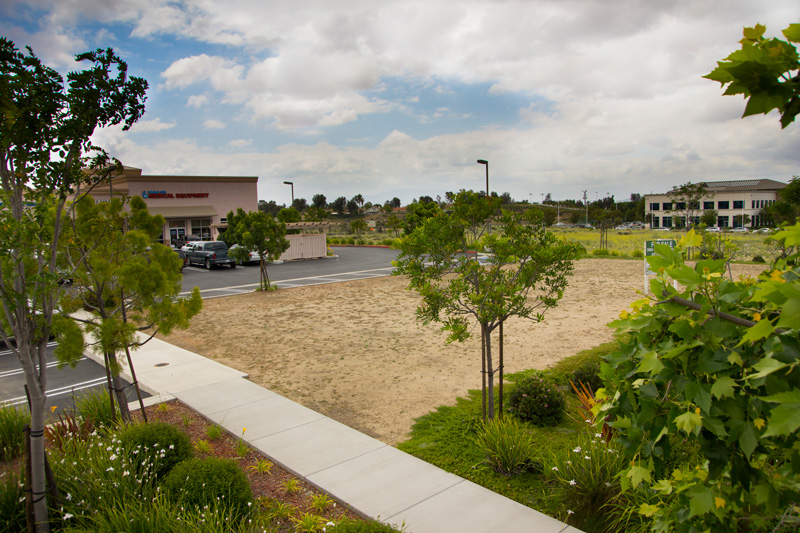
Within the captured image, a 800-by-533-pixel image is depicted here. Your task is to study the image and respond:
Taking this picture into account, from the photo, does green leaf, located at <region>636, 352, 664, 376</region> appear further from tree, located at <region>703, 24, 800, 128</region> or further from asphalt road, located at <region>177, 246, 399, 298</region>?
asphalt road, located at <region>177, 246, 399, 298</region>

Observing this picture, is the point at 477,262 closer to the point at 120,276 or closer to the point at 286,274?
the point at 120,276

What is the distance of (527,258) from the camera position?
6848mm

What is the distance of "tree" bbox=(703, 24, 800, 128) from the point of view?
58.4 inches

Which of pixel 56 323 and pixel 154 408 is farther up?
pixel 56 323

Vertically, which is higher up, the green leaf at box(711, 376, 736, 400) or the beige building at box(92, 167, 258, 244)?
the beige building at box(92, 167, 258, 244)

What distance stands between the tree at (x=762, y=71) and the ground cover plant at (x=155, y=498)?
3.83 meters

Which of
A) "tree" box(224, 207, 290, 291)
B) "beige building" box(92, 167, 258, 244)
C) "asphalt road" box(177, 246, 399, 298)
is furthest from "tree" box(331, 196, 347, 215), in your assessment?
"tree" box(224, 207, 290, 291)

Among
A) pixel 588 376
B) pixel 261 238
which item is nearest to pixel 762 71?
pixel 588 376

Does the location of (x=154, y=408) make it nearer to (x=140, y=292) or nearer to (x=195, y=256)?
(x=140, y=292)

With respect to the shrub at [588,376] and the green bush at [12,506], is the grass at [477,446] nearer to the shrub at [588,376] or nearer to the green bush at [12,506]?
the shrub at [588,376]

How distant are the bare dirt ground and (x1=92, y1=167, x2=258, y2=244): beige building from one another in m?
30.1

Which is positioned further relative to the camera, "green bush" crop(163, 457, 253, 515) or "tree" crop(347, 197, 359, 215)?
"tree" crop(347, 197, 359, 215)

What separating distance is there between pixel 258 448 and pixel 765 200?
98862 mm

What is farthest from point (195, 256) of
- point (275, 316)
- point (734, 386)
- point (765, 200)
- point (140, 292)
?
point (765, 200)
